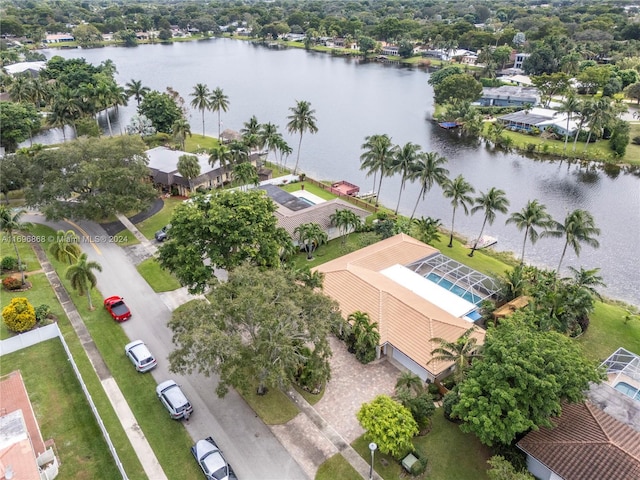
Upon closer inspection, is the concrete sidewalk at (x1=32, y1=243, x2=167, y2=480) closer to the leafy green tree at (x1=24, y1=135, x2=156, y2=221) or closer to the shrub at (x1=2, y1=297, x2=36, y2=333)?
the shrub at (x1=2, y1=297, x2=36, y2=333)

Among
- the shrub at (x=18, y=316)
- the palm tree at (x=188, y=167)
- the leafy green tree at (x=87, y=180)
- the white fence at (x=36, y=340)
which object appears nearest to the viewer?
the white fence at (x=36, y=340)

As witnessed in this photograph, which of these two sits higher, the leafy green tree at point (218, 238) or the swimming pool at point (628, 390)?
the leafy green tree at point (218, 238)

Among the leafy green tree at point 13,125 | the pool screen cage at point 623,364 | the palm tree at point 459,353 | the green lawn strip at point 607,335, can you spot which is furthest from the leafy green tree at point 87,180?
the pool screen cage at point 623,364

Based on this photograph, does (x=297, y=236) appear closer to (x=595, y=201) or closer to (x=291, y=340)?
(x=291, y=340)

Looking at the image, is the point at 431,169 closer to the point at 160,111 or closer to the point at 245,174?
the point at 245,174

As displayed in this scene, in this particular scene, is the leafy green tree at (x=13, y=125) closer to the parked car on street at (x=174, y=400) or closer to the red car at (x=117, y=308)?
the red car at (x=117, y=308)

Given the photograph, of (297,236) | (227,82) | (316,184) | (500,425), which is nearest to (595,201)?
(316,184)

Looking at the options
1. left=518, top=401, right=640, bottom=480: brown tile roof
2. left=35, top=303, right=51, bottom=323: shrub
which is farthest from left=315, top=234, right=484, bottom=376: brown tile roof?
left=35, top=303, right=51, bottom=323: shrub
